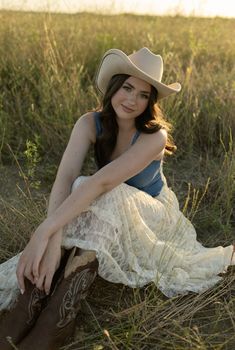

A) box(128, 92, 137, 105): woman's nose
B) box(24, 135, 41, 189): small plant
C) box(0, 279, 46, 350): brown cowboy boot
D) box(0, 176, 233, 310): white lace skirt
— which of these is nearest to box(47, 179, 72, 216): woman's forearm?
box(0, 176, 233, 310): white lace skirt

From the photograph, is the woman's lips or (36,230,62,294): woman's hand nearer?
(36,230,62,294): woman's hand

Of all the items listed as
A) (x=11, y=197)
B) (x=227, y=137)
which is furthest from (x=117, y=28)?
(x=11, y=197)

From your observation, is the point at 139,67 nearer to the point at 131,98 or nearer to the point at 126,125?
the point at 131,98

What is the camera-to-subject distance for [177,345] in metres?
1.98

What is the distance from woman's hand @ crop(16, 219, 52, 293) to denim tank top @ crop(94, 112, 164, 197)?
59cm

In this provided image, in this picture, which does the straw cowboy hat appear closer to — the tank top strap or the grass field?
the tank top strap

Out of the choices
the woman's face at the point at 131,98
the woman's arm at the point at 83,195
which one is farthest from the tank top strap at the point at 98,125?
the woman's arm at the point at 83,195

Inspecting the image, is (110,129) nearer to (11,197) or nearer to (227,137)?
(11,197)

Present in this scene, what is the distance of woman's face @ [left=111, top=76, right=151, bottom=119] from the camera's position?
2.40 metres

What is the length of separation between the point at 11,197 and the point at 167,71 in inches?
68.6

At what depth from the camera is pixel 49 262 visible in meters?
2.08

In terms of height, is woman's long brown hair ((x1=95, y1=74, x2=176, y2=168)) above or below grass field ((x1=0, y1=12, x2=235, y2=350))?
above

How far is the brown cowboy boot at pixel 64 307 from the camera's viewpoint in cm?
198

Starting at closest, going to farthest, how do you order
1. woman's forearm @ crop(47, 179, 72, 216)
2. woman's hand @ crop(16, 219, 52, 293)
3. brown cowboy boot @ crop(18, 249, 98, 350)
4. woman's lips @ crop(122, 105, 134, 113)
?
brown cowboy boot @ crop(18, 249, 98, 350) → woman's hand @ crop(16, 219, 52, 293) → woman's forearm @ crop(47, 179, 72, 216) → woman's lips @ crop(122, 105, 134, 113)
